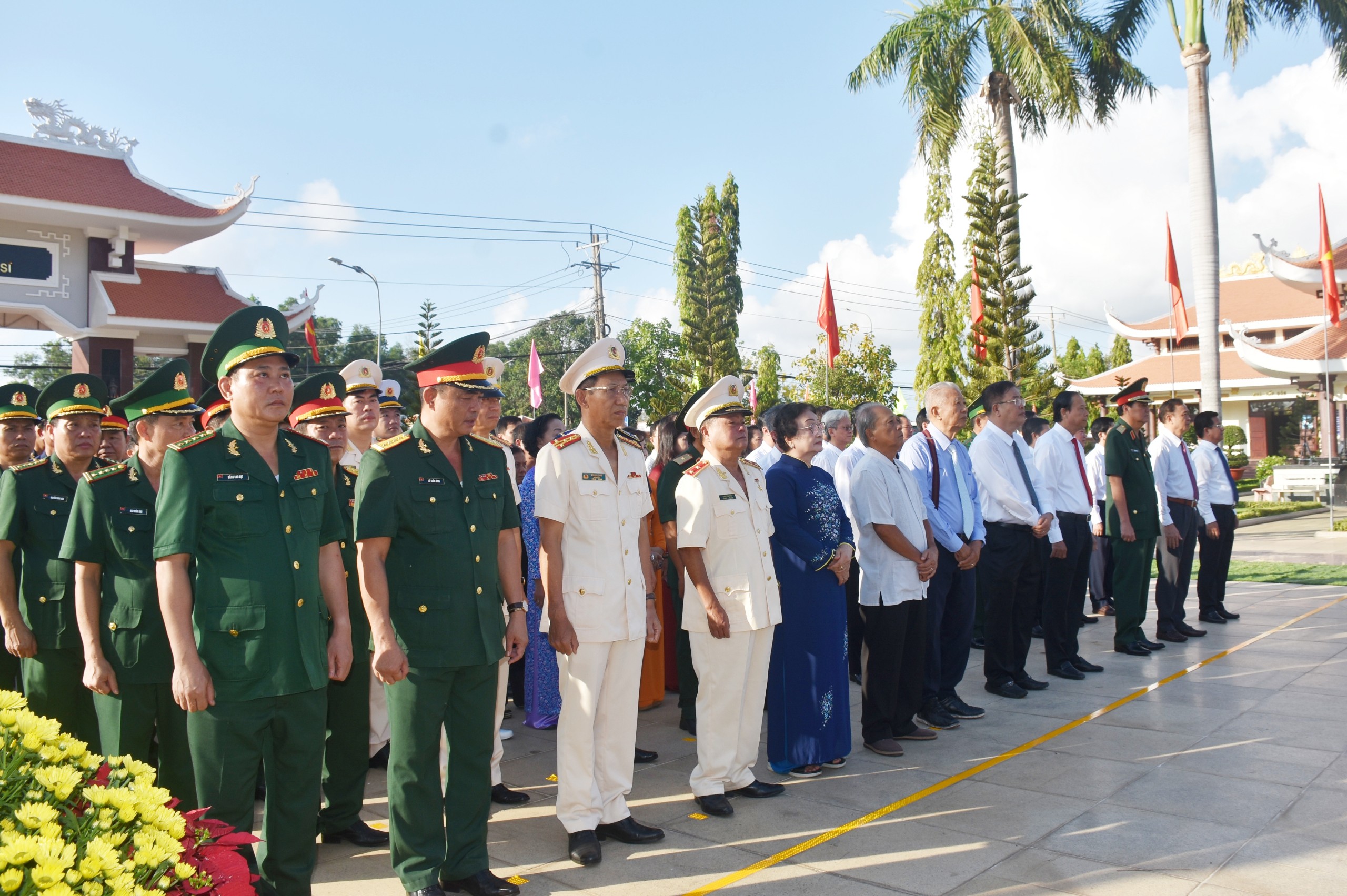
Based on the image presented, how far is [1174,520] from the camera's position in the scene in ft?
26.6

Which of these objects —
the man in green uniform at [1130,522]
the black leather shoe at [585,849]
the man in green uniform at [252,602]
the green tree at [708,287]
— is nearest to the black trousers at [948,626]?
the man in green uniform at [1130,522]

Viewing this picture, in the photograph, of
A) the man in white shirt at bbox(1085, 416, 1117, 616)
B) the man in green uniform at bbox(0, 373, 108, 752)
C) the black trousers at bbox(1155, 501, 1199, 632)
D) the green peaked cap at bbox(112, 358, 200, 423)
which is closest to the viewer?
the green peaked cap at bbox(112, 358, 200, 423)

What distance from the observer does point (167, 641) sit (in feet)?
11.7

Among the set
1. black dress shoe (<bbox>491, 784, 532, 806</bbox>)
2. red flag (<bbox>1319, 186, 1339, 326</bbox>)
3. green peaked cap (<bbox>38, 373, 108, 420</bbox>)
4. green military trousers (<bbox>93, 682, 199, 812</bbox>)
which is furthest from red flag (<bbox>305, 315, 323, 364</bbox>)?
red flag (<bbox>1319, 186, 1339, 326</bbox>)

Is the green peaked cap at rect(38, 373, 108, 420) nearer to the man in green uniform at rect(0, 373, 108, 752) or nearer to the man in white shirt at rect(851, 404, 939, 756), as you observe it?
the man in green uniform at rect(0, 373, 108, 752)

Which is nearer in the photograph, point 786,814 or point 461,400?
point 461,400

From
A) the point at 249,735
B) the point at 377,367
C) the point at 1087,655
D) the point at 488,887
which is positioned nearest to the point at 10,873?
the point at 249,735

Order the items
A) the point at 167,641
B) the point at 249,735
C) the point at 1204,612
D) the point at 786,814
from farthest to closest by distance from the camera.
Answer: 1. the point at 1204,612
2. the point at 786,814
3. the point at 167,641
4. the point at 249,735

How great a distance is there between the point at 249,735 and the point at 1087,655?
252 inches

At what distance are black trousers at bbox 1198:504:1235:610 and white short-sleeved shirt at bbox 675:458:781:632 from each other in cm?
589

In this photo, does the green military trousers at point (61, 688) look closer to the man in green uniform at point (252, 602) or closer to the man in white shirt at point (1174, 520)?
the man in green uniform at point (252, 602)

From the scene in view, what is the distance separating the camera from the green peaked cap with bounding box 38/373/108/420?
4406mm

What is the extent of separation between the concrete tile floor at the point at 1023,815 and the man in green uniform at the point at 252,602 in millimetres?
707

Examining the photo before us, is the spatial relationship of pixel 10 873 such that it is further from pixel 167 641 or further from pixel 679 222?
pixel 679 222
